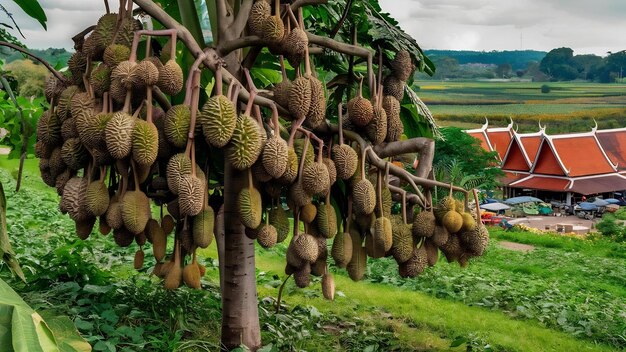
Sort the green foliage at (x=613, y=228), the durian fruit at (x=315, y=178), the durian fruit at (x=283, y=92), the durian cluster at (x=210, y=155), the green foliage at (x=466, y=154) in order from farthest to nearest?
the green foliage at (x=466, y=154) < the green foliage at (x=613, y=228) < the durian fruit at (x=283, y=92) < the durian fruit at (x=315, y=178) < the durian cluster at (x=210, y=155)

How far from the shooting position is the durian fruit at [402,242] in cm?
282

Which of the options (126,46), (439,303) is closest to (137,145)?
(126,46)

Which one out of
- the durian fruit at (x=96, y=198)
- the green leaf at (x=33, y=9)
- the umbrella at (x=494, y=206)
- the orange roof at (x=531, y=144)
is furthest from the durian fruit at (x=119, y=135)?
the orange roof at (x=531, y=144)

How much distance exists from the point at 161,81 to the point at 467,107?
66.7 m

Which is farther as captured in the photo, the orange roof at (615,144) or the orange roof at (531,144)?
the orange roof at (615,144)

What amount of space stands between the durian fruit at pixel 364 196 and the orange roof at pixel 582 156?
26.3 m

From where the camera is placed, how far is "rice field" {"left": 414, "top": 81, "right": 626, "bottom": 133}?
5800 centimetres

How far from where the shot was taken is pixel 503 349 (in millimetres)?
4371

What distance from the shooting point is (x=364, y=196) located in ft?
8.89

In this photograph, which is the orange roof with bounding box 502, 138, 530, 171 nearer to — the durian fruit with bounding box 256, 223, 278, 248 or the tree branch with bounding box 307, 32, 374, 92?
the tree branch with bounding box 307, 32, 374, 92

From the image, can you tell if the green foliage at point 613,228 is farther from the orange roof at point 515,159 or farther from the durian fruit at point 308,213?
the durian fruit at point 308,213

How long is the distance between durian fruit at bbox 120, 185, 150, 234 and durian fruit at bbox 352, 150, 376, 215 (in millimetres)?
811

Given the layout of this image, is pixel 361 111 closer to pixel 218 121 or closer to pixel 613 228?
pixel 218 121

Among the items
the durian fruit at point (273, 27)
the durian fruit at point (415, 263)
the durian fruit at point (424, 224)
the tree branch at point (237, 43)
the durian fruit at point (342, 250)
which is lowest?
the durian fruit at point (415, 263)
